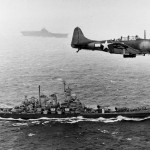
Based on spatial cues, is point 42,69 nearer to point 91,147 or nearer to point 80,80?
point 80,80

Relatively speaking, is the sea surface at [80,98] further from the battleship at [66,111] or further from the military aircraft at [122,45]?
the military aircraft at [122,45]

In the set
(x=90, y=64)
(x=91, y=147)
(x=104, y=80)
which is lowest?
(x=91, y=147)

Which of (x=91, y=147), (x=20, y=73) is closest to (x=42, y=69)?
(x=20, y=73)

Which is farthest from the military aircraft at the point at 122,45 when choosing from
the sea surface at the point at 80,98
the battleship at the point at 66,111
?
the battleship at the point at 66,111

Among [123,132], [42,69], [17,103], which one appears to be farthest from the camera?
[42,69]

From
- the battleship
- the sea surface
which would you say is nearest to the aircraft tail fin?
the sea surface

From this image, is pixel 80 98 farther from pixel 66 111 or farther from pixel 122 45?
pixel 122 45

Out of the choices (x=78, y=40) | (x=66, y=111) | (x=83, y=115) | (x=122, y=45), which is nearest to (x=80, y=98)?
(x=66, y=111)
